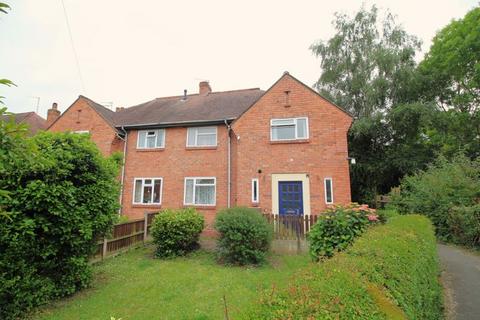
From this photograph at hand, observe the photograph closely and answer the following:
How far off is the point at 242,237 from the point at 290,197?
185 inches

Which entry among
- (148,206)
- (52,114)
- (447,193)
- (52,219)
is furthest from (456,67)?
(52,114)

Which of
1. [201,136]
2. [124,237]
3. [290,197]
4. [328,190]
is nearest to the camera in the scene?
[124,237]

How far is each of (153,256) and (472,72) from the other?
25134 millimetres

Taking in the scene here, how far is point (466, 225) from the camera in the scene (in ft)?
32.7

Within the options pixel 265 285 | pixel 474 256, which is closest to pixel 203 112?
pixel 265 285

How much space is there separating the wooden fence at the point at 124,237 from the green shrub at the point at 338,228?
6476 mm

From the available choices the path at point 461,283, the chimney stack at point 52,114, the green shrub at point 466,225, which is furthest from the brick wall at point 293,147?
the chimney stack at point 52,114

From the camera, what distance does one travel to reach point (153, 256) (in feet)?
28.7

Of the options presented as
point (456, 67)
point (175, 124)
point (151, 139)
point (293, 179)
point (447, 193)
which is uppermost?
point (456, 67)

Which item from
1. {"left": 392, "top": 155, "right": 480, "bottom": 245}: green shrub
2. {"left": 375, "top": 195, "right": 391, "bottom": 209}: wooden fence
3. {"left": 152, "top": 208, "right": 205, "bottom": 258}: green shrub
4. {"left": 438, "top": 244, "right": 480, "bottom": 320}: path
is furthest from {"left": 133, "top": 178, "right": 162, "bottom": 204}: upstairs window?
{"left": 375, "top": 195, "right": 391, "bottom": 209}: wooden fence

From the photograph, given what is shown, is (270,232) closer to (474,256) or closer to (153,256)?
(153,256)

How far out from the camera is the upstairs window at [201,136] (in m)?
13.7

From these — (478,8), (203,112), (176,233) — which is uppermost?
(478,8)

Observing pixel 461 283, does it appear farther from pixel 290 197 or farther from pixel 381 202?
pixel 381 202
